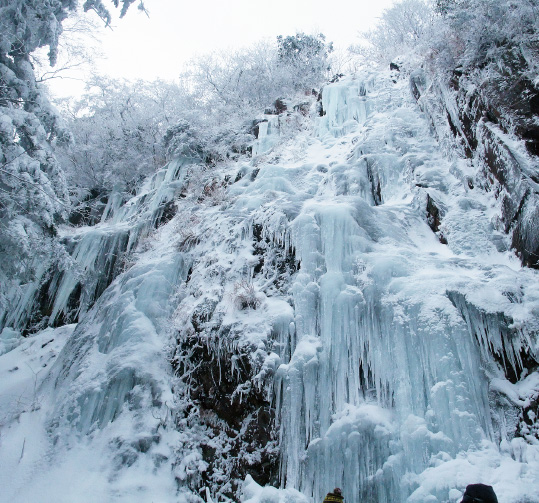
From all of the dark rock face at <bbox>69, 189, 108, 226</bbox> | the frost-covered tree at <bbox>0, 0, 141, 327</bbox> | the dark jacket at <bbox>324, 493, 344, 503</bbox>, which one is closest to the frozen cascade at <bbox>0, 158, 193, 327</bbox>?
the frost-covered tree at <bbox>0, 0, 141, 327</bbox>

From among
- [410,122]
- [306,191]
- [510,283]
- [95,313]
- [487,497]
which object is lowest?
[487,497]

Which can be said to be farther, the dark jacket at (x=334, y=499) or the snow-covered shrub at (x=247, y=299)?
the snow-covered shrub at (x=247, y=299)

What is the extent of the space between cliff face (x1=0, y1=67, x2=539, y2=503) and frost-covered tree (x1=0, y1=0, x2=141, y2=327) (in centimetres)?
153

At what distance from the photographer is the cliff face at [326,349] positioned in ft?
11.1

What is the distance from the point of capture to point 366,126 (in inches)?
326

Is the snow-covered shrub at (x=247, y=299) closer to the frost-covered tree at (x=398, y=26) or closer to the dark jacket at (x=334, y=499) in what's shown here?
the dark jacket at (x=334, y=499)

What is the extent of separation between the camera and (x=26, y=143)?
6.63 metres

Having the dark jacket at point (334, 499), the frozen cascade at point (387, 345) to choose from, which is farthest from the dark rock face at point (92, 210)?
the dark jacket at point (334, 499)

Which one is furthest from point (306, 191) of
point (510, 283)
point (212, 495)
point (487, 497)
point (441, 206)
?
point (487, 497)

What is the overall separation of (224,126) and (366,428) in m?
9.78

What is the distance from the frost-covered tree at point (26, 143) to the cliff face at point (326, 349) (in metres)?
1.53

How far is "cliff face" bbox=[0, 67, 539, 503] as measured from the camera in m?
3.38

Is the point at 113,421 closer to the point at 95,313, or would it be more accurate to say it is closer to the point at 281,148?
the point at 95,313

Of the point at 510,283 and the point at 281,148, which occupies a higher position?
the point at 281,148
